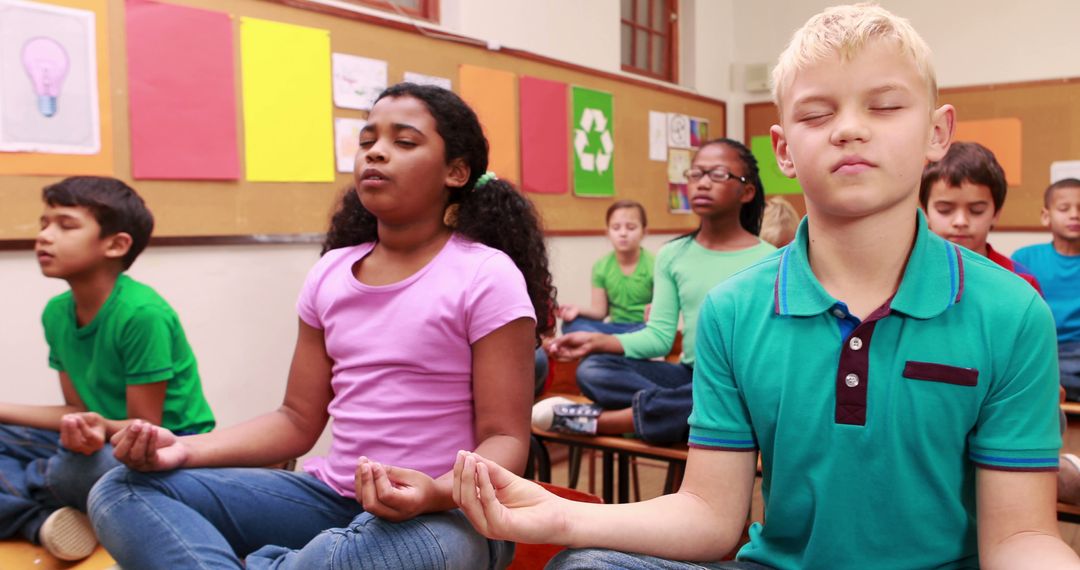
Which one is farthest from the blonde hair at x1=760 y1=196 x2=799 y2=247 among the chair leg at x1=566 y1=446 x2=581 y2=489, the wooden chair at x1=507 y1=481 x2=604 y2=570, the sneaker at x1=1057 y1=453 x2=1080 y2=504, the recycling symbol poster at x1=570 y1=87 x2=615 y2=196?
the wooden chair at x1=507 y1=481 x2=604 y2=570

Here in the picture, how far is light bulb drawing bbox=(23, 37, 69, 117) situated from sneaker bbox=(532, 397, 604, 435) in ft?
5.26

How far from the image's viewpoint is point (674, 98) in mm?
5207

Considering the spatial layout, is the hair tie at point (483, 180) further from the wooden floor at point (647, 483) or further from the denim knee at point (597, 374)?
the wooden floor at point (647, 483)

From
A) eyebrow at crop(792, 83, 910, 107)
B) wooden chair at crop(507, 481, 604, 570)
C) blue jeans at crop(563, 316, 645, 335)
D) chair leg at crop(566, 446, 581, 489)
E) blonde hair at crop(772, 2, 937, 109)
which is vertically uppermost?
blonde hair at crop(772, 2, 937, 109)

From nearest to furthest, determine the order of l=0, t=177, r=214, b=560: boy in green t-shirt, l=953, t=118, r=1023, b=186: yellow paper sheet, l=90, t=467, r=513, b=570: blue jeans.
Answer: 1. l=90, t=467, r=513, b=570: blue jeans
2. l=0, t=177, r=214, b=560: boy in green t-shirt
3. l=953, t=118, r=1023, b=186: yellow paper sheet

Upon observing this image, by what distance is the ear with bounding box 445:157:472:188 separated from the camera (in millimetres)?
1610

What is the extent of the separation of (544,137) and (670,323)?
71.0 inches

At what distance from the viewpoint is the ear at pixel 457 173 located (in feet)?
5.28

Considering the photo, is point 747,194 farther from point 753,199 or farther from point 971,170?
point 971,170

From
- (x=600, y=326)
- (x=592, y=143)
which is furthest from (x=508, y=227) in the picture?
(x=592, y=143)

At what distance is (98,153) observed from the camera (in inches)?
102

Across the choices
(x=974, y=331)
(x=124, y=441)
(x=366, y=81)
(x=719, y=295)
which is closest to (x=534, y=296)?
(x=719, y=295)

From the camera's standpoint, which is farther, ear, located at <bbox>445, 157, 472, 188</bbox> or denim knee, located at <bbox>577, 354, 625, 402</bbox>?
denim knee, located at <bbox>577, 354, 625, 402</bbox>

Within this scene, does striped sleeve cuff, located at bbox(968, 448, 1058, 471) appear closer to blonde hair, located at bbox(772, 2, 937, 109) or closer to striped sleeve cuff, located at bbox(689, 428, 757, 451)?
striped sleeve cuff, located at bbox(689, 428, 757, 451)
